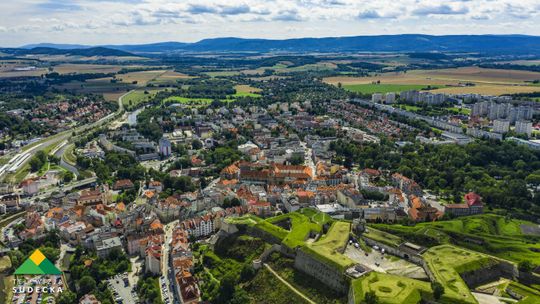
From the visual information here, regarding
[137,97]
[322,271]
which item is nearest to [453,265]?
[322,271]

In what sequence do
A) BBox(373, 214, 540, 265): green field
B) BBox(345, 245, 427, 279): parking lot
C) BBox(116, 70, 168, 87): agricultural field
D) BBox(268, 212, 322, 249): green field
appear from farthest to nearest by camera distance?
1. BBox(116, 70, 168, 87): agricultural field
2. BBox(373, 214, 540, 265): green field
3. BBox(268, 212, 322, 249): green field
4. BBox(345, 245, 427, 279): parking lot

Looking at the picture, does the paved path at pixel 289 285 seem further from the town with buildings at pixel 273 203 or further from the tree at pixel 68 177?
the tree at pixel 68 177

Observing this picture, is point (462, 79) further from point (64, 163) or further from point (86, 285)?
point (86, 285)

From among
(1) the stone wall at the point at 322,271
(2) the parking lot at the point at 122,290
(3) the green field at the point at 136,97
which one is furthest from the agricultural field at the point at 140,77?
(1) the stone wall at the point at 322,271

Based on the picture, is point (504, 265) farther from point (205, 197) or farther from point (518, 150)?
point (518, 150)

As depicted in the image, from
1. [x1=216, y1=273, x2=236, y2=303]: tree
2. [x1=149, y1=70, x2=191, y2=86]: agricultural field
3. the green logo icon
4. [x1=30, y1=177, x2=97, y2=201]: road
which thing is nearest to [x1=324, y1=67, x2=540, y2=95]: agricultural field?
[x1=149, y1=70, x2=191, y2=86]: agricultural field

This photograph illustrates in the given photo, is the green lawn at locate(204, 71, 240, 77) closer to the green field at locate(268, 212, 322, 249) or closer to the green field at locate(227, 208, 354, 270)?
the green field at locate(227, 208, 354, 270)
